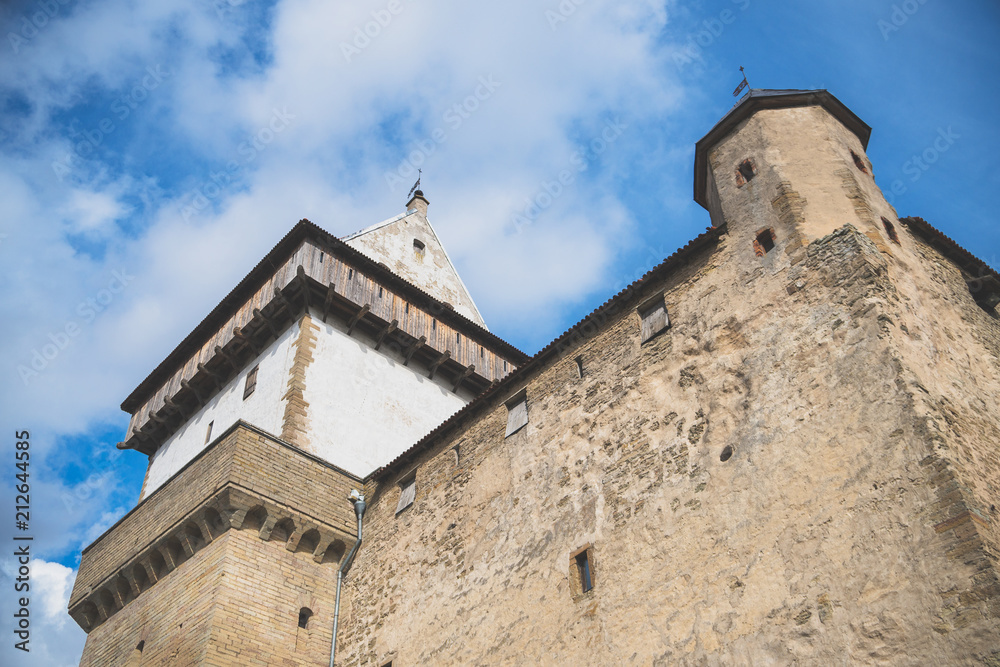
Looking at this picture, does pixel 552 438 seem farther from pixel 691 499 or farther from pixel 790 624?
pixel 790 624

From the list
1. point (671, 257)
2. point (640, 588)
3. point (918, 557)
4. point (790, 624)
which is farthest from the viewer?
point (671, 257)

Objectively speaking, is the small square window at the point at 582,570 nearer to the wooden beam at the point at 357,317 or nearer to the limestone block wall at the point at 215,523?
the limestone block wall at the point at 215,523

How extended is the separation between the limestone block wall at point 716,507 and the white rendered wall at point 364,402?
354cm

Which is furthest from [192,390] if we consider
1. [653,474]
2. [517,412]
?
[653,474]

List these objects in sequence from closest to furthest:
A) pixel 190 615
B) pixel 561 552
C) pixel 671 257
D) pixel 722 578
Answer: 1. pixel 722 578
2. pixel 561 552
3. pixel 671 257
4. pixel 190 615

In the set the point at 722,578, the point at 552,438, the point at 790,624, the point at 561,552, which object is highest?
the point at 552,438

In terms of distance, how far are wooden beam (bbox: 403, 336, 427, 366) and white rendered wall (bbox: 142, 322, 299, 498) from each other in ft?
10.2

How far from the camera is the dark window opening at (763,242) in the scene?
12938 mm

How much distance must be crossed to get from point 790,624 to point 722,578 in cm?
111

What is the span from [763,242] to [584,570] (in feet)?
19.3

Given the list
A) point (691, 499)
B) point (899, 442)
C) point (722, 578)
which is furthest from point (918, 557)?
point (691, 499)

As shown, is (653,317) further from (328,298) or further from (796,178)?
(328,298)

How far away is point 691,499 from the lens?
11344mm

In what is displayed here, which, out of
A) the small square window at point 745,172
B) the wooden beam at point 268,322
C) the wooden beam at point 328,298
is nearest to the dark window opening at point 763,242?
the small square window at point 745,172
